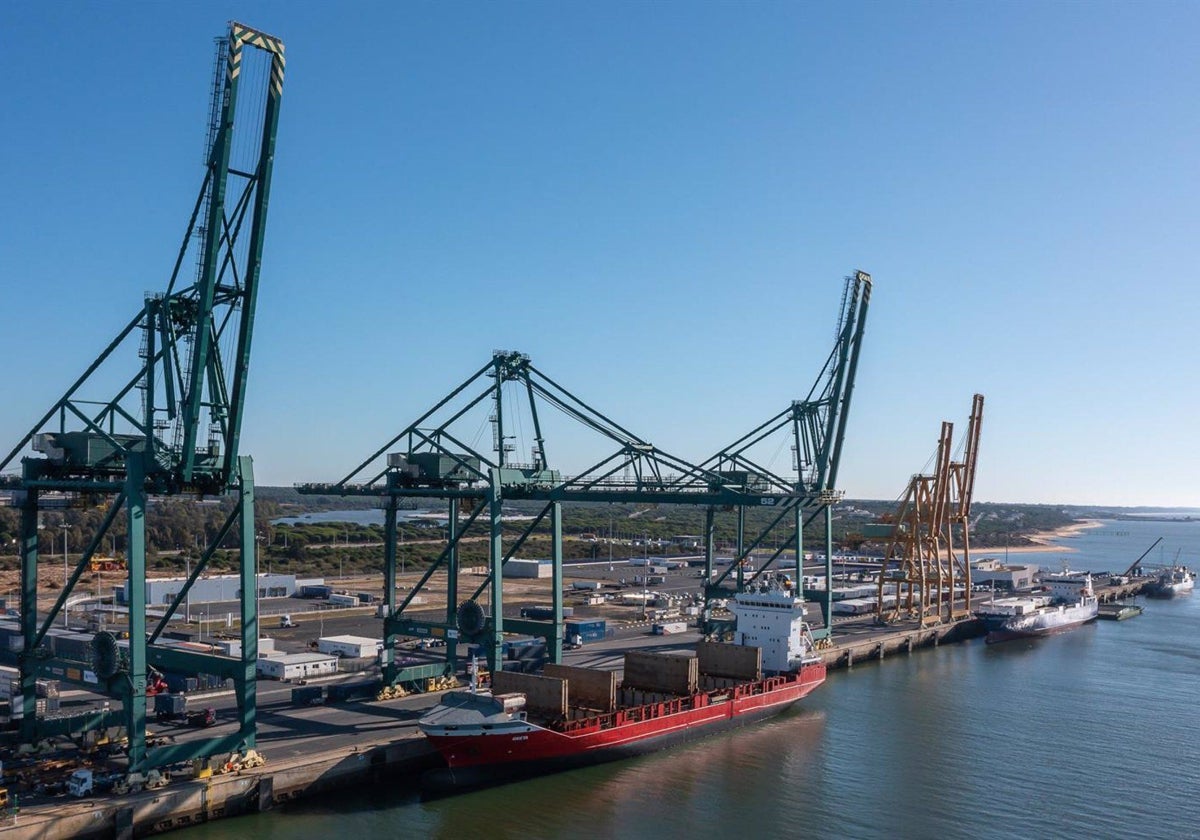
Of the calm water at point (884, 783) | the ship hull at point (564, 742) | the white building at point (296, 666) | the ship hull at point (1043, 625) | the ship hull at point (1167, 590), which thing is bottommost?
the ship hull at point (1167, 590)

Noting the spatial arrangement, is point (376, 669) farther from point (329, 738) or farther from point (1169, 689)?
point (1169, 689)

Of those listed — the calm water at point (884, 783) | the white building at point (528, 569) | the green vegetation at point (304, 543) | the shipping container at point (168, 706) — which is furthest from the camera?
the white building at point (528, 569)

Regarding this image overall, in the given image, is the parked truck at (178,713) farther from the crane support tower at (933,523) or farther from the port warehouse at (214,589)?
the crane support tower at (933,523)

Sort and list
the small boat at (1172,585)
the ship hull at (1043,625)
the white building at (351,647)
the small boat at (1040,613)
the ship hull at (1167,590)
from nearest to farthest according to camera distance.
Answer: the white building at (351,647) < the ship hull at (1043,625) < the small boat at (1040,613) < the ship hull at (1167,590) < the small boat at (1172,585)

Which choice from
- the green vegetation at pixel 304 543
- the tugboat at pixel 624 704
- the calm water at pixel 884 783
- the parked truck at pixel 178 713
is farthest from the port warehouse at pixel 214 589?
the calm water at pixel 884 783

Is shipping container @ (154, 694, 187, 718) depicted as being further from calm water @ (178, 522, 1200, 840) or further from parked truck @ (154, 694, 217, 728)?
calm water @ (178, 522, 1200, 840)

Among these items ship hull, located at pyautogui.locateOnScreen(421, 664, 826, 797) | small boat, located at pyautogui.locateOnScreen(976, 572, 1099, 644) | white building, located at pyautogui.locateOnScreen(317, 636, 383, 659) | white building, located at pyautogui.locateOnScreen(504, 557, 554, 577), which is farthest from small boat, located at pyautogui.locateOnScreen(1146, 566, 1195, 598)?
white building, located at pyautogui.locateOnScreen(317, 636, 383, 659)

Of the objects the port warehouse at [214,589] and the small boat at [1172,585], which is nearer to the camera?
the port warehouse at [214,589]

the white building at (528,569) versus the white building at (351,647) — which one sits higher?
the white building at (351,647)
